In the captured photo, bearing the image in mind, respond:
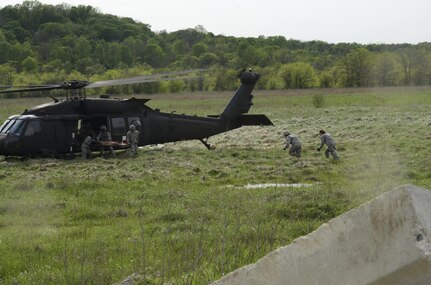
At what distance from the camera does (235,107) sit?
84.9 feet

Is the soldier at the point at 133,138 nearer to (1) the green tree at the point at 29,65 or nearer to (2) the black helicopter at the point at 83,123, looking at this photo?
(2) the black helicopter at the point at 83,123

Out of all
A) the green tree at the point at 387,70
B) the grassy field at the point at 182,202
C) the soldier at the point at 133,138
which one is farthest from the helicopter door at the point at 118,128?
the green tree at the point at 387,70

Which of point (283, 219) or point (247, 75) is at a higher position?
point (247, 75)

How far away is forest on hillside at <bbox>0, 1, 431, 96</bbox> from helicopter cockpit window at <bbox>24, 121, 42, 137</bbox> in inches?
225

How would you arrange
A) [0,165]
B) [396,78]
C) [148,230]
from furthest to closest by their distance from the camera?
[396,78]
[0,165]
[148,230]

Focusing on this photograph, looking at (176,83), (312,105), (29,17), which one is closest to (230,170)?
(312,105)

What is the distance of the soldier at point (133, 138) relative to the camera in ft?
72.3

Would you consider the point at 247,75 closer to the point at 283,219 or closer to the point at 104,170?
the point at 104,170

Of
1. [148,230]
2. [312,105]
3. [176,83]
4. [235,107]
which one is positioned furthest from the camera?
[176,83]

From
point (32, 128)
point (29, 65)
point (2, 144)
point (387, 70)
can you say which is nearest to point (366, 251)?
point (2, 144)

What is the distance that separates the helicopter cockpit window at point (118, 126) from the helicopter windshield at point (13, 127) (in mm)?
3072

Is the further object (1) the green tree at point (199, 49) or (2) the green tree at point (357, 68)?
(1) the green tree at point (199, 49)

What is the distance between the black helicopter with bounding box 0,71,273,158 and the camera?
20750mm

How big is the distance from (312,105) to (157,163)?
29995mm
